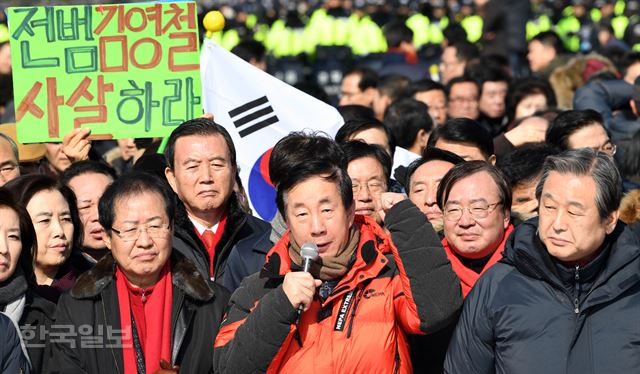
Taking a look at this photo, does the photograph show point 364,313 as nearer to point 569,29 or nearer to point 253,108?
point 253,108

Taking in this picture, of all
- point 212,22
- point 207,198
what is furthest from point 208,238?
point 212,22

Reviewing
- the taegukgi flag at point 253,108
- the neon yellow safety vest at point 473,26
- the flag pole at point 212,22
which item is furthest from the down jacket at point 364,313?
the neon yellow safety vest at point 473,26

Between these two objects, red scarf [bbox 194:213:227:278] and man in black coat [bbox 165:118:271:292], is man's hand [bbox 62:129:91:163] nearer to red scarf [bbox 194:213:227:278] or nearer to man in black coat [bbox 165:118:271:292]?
man in black coat [bbox 165:118:271:292]

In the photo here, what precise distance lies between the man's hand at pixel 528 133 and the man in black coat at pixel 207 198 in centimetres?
262

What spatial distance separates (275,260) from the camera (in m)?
4.57

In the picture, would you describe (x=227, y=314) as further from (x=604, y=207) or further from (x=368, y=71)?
(x=368, y=71)

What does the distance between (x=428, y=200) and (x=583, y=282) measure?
1.41m

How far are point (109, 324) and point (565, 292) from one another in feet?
5.79

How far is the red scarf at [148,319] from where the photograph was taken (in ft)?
15.8

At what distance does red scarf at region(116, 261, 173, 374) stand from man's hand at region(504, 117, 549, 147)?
11.9ft

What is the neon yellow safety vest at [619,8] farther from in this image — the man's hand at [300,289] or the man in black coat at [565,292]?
the man's hand at [300,289]

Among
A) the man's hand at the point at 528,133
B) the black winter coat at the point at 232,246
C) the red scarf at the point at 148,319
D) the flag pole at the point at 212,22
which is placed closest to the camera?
the red scarf at the point at 148,319

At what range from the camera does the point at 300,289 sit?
4.26 meters

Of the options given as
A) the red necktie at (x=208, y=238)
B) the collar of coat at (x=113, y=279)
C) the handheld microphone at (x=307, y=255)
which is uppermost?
the handheld microphone at (x=307, y=255)
